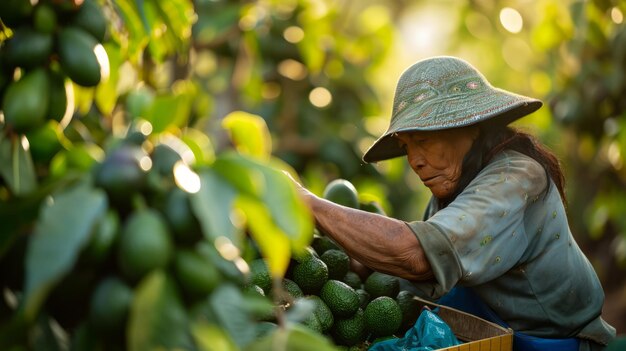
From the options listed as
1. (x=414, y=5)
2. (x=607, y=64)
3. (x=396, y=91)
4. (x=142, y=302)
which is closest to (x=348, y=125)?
(x=607, y=64)

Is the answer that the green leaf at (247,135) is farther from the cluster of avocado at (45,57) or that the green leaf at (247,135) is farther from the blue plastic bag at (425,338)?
the blue plastic bag at (425,338)

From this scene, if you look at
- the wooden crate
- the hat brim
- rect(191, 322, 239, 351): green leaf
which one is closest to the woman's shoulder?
the hat brim

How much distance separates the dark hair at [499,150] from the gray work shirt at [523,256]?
0.05 meters

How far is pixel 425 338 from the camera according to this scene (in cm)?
188

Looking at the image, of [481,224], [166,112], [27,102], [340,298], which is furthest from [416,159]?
[27,102]

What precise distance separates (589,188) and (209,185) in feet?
19.5

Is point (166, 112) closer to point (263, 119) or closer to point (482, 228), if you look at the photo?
point (482, 228)

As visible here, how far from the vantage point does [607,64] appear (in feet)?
17.7

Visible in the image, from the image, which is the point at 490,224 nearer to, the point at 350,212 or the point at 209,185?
the point at 350,212

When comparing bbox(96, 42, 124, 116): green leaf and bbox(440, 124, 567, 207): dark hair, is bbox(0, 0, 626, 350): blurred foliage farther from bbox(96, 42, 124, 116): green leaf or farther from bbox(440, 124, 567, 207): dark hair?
bbox(440, 124, 567, 207): dark hair

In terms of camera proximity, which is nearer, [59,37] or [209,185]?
[209,185]

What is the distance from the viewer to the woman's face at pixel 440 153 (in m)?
2.23

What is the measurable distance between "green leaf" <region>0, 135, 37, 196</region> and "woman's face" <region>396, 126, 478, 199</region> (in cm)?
121

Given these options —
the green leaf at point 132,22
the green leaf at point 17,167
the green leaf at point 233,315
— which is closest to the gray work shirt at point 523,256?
the green leaf at point 132,22
